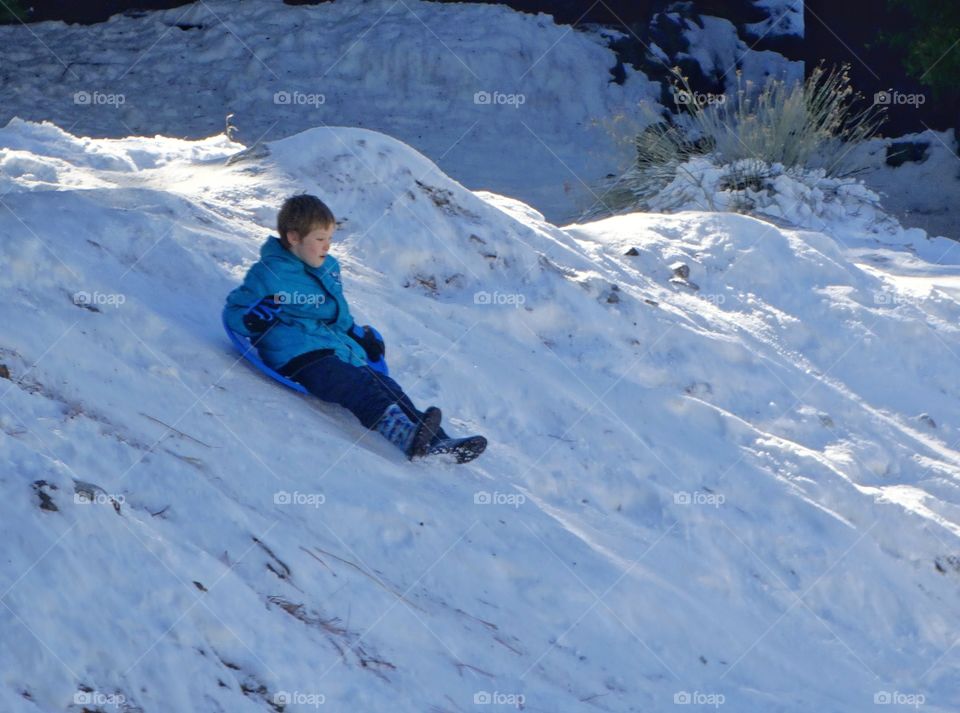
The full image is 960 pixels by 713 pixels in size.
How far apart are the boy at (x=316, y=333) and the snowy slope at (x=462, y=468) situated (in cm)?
11

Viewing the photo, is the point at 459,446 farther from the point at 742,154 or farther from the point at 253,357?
the point at 742,154

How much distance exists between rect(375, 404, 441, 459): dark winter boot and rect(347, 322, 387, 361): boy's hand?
0.36m

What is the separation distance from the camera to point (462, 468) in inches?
179

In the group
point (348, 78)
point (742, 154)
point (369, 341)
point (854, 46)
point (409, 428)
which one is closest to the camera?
point (409, 428)

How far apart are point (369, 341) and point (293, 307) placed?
34 centimetres

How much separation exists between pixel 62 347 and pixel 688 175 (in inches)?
215

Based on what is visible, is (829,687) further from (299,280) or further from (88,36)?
(88,36)

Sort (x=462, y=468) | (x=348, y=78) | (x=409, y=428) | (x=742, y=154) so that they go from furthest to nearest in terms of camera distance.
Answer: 1. (x=348, y=78)
2. (x=742, y=154)
3. (x=462, y=468)
4. (x=409, y=428)

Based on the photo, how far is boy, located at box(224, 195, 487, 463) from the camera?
4414 millimetres

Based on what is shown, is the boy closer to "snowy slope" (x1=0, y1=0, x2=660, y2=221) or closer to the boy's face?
the boy's face

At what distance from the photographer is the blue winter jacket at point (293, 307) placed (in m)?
4.54

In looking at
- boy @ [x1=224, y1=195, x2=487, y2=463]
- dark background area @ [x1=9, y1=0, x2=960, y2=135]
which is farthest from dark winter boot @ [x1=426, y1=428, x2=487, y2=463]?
dark background area @ [x1=9, y1=0, x2=960, y2=135]

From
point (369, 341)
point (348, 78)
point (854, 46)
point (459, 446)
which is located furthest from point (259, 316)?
point (854, 46)

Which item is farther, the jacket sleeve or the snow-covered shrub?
the snow-covered shrub
